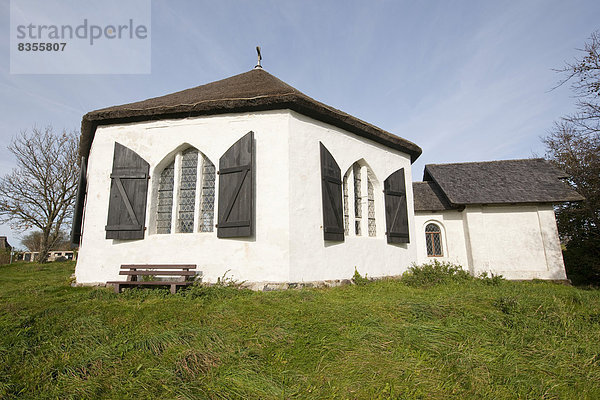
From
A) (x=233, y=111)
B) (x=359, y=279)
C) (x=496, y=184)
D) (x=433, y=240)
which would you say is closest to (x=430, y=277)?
(x=359, y=279)

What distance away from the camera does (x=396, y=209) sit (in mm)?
8836

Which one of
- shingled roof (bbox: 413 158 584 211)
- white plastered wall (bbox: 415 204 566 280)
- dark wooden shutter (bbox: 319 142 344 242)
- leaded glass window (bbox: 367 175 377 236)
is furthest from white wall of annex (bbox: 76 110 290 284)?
white plastered wall (bbox: 415 204 566 280)

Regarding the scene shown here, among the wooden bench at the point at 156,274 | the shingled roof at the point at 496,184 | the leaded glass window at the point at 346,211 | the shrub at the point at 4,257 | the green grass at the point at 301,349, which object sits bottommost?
the green grass at the point at 301,349

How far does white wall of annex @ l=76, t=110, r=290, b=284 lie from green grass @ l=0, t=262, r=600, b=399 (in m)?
1.34

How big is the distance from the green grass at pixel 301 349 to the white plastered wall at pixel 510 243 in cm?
668

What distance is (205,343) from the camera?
328 cm

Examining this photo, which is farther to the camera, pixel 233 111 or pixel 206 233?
pixel 233 111

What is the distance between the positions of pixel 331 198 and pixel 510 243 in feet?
28.4

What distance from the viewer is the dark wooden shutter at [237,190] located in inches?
252

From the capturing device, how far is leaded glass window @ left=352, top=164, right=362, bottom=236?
26.8 feet

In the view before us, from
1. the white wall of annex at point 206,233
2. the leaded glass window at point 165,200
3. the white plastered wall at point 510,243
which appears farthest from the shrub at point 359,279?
the white plastered wall at point 510,243

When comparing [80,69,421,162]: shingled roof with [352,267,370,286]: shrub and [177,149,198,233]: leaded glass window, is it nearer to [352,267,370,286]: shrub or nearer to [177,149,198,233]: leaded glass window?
[177,149,198,233]: leaded glass window

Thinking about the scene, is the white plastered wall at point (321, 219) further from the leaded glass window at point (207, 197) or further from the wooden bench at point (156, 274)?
the wooden bench at point (156, 274)

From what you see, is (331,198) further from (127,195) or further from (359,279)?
(127,195)
